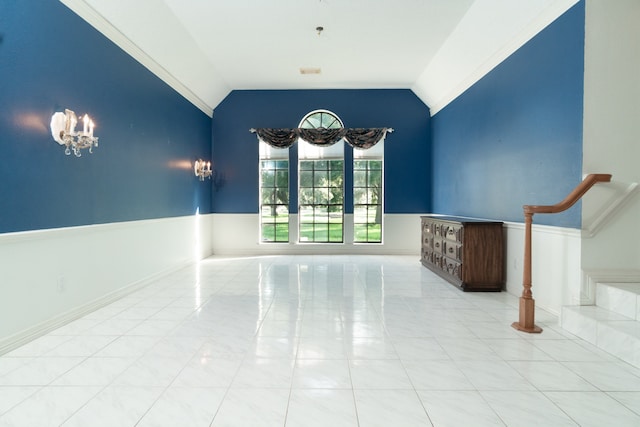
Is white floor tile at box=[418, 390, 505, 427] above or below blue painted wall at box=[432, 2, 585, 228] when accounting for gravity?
below

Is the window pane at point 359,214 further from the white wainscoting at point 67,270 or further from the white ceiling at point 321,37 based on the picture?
the white wainscoting at point 67,270

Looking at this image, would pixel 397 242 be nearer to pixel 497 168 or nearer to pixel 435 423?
pixel 497 168

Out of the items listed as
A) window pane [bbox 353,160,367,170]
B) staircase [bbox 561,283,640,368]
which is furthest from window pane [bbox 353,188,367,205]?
staircase [bbox 561,283,640,368]

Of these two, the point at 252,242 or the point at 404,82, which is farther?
the point at 252,242

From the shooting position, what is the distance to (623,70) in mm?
3133

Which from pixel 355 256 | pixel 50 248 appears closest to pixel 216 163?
pixel 355 256

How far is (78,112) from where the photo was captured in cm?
338

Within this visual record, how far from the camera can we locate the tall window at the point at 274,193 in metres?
7.80

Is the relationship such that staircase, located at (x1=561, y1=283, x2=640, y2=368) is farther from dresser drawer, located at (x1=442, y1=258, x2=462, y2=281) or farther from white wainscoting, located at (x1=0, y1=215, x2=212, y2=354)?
white wainscoting, located at (x1=0, y1=215, x2=212, y2=354)

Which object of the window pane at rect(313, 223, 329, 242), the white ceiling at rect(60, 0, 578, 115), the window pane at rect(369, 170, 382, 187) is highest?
the white ceiling at rect(60, 0, 578, 115)

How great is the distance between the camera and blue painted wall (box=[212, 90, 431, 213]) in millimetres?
7625

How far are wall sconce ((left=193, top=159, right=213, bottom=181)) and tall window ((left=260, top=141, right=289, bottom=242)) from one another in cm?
117

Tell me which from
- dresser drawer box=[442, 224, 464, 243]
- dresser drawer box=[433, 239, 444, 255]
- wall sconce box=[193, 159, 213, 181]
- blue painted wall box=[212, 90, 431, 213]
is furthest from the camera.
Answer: blue painted wall box=[212, 90, 431, 213]

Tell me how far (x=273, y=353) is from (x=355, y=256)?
4.97m
